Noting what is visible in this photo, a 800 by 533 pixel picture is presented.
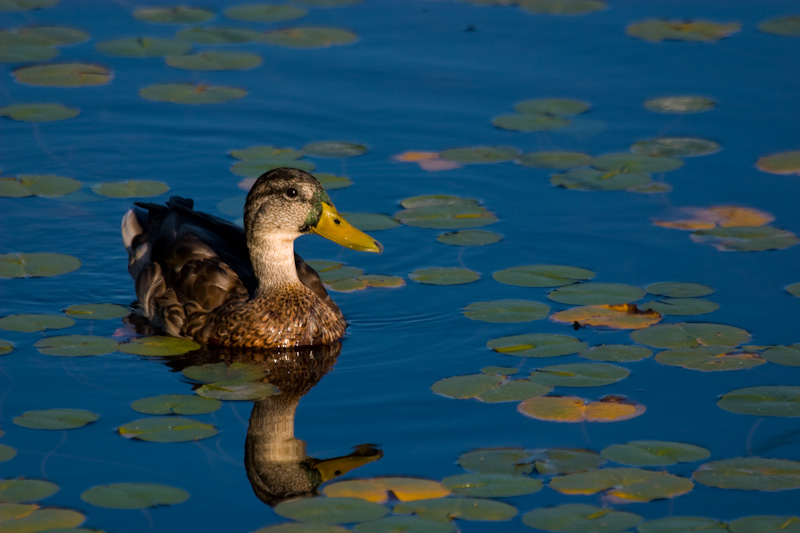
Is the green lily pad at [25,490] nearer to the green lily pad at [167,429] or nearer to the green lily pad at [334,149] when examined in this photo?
the green lily pad at [167,429]

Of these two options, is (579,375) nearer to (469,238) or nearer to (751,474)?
(751,474)

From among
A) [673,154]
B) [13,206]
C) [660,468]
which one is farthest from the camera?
[673,154]

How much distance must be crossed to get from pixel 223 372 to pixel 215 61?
230 inches

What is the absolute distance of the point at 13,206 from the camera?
1163 centimetres

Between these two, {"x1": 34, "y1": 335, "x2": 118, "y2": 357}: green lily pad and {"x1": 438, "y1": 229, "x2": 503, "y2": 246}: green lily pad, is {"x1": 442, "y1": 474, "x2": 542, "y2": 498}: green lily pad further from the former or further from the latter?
{"x1": 438, "y1": 229, "x2": 503, "y2": 246}: green lily pad

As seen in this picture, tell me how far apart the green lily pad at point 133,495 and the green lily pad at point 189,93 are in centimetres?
659

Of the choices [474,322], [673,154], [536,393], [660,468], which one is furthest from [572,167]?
[660,468]

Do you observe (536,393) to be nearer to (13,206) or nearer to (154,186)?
(154,186)

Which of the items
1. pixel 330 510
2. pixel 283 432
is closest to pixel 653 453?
pixel 330 510

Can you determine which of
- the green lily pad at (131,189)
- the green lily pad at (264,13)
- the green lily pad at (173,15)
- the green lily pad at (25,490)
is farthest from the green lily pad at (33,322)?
the green lily pad at (264,13)

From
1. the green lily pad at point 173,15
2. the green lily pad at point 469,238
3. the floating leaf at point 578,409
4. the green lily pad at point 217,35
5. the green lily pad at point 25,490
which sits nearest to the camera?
the green lily pad at point 25,490

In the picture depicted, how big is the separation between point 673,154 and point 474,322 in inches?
144

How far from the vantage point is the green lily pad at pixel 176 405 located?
8266 mm

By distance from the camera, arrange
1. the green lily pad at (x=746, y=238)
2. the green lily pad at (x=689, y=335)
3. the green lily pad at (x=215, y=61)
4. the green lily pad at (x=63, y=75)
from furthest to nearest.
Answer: the green lily pad at (x=215, y=61) < the green lily pad at (x=63, y=75) < the green lily pad at (x=746, y=238) < the green lily pad at (x=689, y=335)
